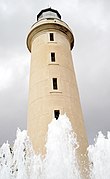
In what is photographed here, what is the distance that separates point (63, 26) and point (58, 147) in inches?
422

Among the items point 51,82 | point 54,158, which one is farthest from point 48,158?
point 51,82

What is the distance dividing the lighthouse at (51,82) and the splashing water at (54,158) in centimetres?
61

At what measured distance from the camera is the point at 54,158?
58.0 ft

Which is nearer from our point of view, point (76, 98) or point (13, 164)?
point (13, 164)

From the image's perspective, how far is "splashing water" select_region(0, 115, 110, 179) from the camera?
1753cm

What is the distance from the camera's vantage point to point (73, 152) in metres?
18.8

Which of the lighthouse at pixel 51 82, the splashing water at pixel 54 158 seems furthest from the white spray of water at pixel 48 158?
the lighthouse at pixel 51 82

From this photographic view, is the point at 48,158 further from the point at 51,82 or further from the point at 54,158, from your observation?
the point at 51,82

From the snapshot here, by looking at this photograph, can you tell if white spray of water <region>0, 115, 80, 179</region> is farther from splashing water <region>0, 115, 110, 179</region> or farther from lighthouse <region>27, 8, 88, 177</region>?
lighthouse <region>27, 8, 88, 177</region>

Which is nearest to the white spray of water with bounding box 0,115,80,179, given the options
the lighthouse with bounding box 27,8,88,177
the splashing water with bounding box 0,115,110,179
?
the splashing water with bounding box 0,115,110,179

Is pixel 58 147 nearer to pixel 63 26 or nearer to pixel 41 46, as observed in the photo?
pixel 41 46

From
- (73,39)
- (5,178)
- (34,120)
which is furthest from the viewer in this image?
(73,39)

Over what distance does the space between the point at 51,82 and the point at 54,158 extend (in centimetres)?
617

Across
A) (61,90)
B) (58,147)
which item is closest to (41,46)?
(61,90)
